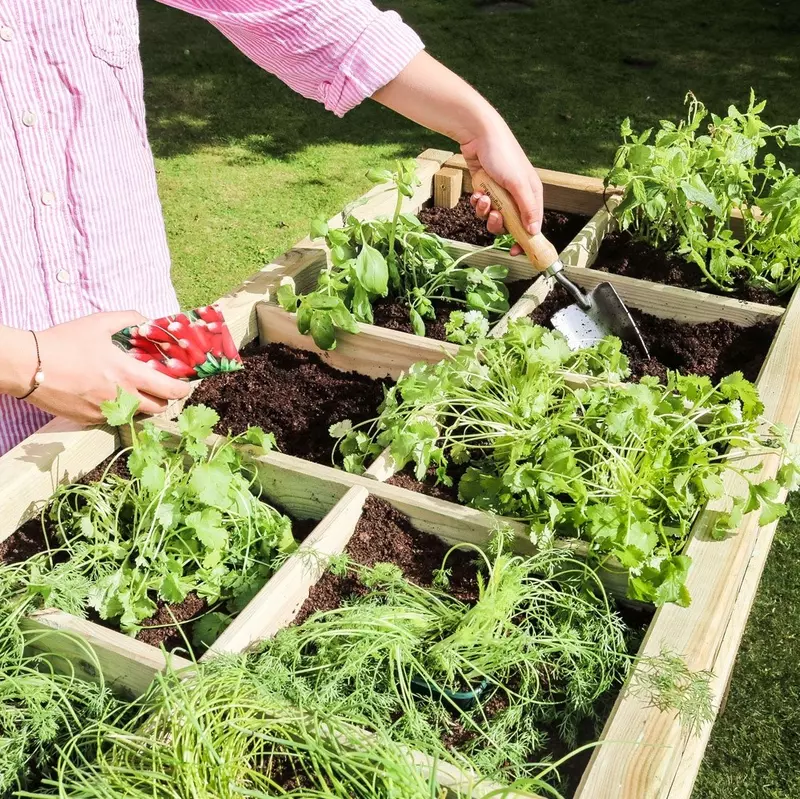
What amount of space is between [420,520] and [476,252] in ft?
3.74

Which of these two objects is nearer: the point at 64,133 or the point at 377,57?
the point at 64,133

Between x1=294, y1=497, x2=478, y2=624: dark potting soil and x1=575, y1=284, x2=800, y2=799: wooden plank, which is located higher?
x1=575, y1=284, x2=800, y2=799: wooden plank

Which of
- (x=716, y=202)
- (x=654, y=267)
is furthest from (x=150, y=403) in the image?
(x=716, y=202)

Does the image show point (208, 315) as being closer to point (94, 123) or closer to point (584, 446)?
point (94, 123)

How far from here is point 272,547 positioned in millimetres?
1704

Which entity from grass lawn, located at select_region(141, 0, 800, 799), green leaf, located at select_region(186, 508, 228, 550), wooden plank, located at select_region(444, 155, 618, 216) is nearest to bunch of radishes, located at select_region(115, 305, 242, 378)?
green leaf, located at select_region(186, 508, 228, 550)

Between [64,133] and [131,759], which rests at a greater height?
[64,133]

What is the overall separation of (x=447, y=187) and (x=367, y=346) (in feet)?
3.33

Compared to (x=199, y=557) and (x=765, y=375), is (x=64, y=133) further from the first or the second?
(x=765, y=375)

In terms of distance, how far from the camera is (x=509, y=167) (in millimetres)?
2141

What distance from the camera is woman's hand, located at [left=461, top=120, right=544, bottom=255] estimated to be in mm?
2123

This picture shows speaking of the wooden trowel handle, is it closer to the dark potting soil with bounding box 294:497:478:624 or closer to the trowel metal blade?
the trowel metal blade

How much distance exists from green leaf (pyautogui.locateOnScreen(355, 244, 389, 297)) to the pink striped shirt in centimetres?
39

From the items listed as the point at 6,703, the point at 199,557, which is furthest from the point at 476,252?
the point at 6,703
